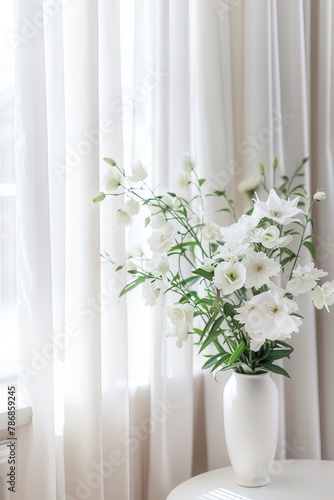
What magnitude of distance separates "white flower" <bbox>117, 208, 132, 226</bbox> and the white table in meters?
0.62

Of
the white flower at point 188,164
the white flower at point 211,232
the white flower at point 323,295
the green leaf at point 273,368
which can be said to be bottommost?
the green leaf at point 273,368

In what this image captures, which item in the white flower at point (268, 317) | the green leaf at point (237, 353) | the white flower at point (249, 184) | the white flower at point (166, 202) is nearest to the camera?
the white flower at point (268, 317)

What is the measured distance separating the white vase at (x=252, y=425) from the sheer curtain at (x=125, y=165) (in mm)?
221

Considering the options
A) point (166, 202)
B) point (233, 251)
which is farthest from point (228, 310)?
point (166, 202)

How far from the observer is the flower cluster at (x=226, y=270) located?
1370 millimetres

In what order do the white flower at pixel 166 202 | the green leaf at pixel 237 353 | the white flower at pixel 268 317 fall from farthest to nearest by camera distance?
the white flower at pixel 166 202, the green leaf at pixel 237 353, the white flower at pixel 268 317

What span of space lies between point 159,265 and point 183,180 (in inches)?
11.0

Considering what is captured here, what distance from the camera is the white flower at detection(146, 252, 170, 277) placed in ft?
4.78

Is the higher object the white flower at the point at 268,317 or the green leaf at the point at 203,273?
the green leaf at the point at 203,273

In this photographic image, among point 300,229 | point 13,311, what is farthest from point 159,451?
point 300,229

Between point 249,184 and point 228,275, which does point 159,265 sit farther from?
point 249,184

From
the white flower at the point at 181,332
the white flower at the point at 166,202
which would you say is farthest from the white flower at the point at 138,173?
the white flower at the point at 181,332

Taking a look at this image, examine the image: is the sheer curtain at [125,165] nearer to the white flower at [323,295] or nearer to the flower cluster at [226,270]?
the flower cluster at [226,270]

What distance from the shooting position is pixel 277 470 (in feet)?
5.32
